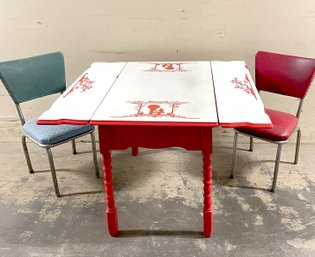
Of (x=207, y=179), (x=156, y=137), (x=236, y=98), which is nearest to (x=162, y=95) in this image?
(x=156, y=137)

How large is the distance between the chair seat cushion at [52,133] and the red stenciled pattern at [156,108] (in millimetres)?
588

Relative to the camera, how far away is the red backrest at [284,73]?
2.27 metres

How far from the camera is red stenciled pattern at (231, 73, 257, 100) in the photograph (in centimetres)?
196

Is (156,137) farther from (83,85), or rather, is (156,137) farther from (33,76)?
(33,76)

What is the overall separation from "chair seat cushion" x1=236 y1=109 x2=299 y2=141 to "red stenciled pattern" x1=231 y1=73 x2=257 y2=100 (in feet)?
1.06

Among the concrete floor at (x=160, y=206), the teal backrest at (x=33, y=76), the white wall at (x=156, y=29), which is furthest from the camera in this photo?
the white wall at (x=156, y=29)

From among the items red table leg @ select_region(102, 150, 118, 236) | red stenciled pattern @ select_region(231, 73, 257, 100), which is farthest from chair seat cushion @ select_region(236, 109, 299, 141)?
red table leg @ select_region(102, 150, 118, 236)

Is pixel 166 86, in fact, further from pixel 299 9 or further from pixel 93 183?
pixel 299 9

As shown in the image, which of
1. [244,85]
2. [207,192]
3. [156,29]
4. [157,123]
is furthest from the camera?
[156,29]

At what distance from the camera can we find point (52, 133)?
7.23ft

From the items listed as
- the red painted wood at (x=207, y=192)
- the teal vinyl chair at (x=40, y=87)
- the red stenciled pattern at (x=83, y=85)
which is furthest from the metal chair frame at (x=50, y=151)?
the red painted wood at (x=207, y=192)

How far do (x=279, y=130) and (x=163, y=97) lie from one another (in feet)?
2.64

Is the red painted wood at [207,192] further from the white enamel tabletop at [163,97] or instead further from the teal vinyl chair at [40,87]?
the teal vinyl chair at [40,87]

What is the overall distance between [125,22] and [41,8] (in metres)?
0.65
